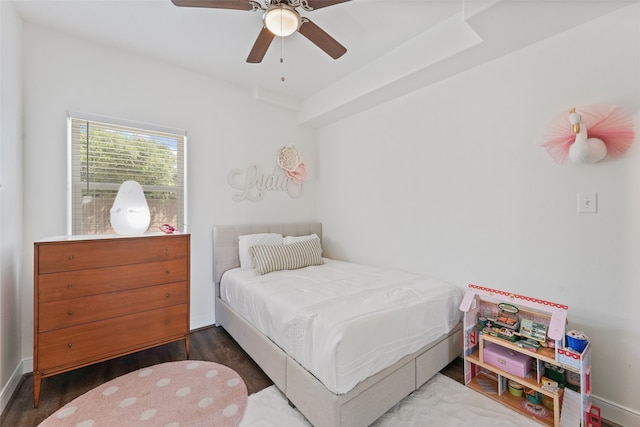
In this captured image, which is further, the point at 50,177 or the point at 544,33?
the point at 50,177

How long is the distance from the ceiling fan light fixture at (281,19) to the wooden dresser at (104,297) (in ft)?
5.40

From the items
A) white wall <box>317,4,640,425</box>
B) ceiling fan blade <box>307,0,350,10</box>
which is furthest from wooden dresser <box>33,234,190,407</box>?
white wall <box>317,4,640,425</box>

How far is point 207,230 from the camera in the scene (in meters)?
2.83

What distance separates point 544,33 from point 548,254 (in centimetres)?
145

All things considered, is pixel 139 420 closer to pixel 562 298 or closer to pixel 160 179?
pixel 160 179

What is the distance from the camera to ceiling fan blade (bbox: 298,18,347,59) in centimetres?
164

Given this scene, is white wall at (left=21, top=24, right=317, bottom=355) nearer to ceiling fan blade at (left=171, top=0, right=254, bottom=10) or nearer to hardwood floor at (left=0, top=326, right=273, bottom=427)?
hardwood floor at (left=0, top=326, right=273, bottom=427)

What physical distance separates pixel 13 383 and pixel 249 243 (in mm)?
1837

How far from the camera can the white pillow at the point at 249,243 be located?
2697 mm

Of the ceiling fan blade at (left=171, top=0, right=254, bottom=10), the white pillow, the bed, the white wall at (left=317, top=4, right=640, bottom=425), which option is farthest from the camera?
the white pillow

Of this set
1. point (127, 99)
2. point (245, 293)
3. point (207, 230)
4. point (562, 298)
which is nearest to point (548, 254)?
point (562, 298)

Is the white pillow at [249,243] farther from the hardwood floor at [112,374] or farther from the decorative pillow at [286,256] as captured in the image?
the hardwood floor at [112,374]

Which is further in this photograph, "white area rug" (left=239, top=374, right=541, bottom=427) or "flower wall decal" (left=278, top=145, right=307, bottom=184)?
"flower wall decal" (left=278, top=145, right=307, bottom=184)

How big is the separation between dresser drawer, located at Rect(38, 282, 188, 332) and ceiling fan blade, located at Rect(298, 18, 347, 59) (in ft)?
6.79
